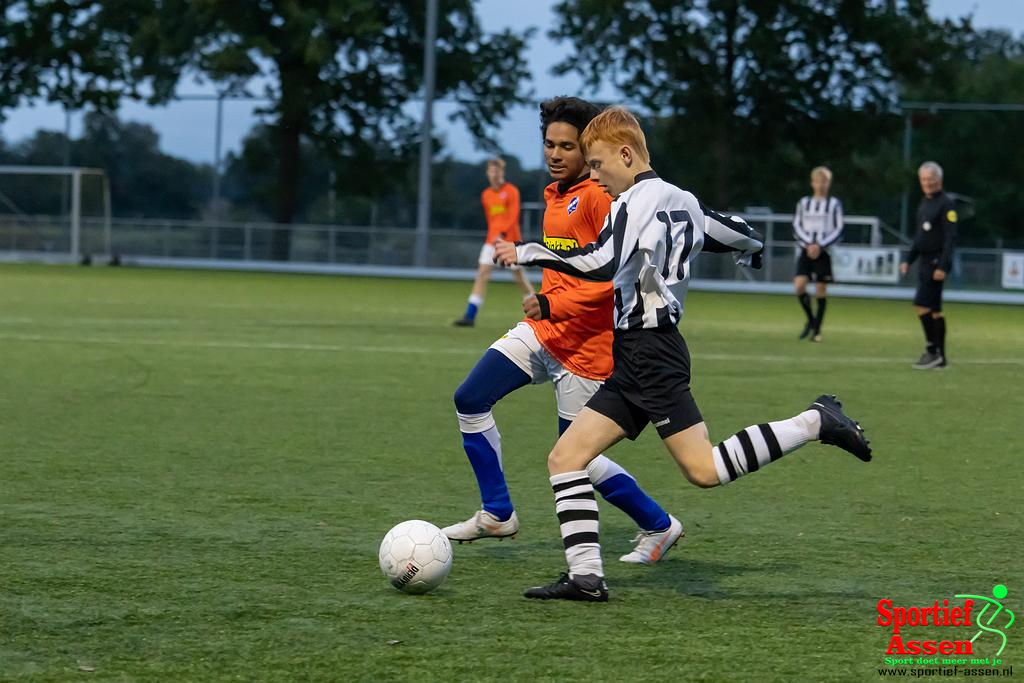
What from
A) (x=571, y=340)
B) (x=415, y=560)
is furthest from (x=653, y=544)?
(x=415, y=560)

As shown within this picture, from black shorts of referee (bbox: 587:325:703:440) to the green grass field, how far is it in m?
0.60

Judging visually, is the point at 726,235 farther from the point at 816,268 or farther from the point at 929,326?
the point at 816,268

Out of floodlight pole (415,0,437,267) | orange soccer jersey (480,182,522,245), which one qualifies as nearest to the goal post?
floodlight pole (415,0,437,267)

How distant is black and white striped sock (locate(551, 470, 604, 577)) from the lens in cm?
502

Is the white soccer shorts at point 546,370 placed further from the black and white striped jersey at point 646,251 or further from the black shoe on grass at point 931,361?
the black shoe on grass at point 931,361

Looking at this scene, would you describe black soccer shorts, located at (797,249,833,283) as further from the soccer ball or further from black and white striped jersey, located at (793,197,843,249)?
the soccer ball

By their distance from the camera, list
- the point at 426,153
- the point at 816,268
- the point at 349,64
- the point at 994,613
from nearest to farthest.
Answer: the point at 994,613
the point at 816,268
the point at 426,153
the point at 349,64

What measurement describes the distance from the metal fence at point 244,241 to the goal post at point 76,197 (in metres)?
0.05

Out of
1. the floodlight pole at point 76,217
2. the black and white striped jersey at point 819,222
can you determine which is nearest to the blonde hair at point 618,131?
the black and white striped jersey at point 819,222

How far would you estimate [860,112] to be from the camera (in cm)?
4106

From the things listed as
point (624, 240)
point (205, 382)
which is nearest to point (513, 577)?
point (624, 240)

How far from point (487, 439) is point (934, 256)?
9.40 meters

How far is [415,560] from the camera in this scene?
16.4 feet

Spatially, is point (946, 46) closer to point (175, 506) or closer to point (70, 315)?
point (70, 315)
